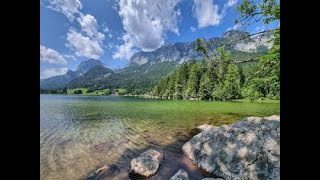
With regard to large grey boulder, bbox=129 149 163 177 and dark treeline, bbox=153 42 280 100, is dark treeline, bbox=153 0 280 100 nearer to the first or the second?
dark treeline, bbox=153 42 280 100

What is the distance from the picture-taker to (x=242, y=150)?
7055 mm

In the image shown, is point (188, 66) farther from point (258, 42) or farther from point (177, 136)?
point (258, 42)

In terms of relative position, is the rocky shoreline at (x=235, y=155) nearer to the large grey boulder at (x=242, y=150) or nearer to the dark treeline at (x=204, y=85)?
the large grey boulder at (x=242, y=150)

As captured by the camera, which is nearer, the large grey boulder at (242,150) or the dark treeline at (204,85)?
the large grey boulder at (242,150)

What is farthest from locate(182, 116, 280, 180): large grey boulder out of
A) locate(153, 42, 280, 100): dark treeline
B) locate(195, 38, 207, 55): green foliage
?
locate(153, 42, 280, 100): dark treeline

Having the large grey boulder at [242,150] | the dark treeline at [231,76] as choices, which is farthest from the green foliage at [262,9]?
the large grey boulder at [242,150]

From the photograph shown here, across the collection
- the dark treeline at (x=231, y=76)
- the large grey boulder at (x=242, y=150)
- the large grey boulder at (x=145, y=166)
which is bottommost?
the large grey boulder at (x=145, y=166)

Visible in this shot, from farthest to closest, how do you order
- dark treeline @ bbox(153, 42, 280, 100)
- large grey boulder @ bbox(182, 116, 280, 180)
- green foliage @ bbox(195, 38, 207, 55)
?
dark treeline @ bbox(153, 42, 280, 100) < green foliage @ bbox(195, 38, 207, 55) < large grey boulder @ bbox(182, 116, 280, 180)

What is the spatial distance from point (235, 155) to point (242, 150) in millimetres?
284

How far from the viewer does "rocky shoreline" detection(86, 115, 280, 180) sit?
21.2ft

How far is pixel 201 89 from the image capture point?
5219 centimetres

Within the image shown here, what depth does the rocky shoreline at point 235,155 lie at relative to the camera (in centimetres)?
647
